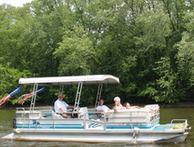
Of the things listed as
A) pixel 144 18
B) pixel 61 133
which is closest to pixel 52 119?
pixel 61 133

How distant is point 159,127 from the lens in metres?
19.8

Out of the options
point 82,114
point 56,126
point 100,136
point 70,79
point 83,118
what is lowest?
point 100,136

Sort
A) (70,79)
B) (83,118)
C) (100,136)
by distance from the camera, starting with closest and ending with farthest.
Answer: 1. (100,136)
2. (83,118)
3. (70,79)

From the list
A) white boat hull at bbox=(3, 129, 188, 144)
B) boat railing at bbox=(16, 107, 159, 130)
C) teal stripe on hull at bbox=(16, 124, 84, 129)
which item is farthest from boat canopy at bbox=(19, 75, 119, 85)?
white boat hull at bbox=(3, 129, 188, 144)

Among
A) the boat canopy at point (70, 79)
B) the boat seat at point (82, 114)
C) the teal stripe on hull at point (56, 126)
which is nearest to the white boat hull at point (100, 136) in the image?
the teal stripe on hull at point (56, 126)

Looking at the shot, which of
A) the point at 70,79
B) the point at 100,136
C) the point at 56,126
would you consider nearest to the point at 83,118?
the point at 100,136

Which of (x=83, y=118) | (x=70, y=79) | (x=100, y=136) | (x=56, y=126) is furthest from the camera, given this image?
(x=70, y=79)

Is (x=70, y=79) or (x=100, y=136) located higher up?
(x=70, y=79)

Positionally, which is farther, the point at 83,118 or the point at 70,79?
the point at 70,79

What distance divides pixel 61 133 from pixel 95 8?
120 feet

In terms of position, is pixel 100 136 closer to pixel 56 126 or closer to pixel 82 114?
pixel 82 114

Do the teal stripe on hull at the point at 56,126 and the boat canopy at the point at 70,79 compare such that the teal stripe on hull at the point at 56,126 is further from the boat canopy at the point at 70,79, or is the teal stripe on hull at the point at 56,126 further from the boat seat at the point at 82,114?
the boat canopy at the point at 70,79

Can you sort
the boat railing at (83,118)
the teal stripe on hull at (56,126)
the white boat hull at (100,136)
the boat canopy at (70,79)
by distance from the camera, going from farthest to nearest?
the boat canopy at (70,79) → the teal stripe on hull at (56,126) → the boat railing at (83,118) → the white boat hull at (100,136)

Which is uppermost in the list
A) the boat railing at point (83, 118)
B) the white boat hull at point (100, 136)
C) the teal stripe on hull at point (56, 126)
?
the boat railing at point (83, 118)
